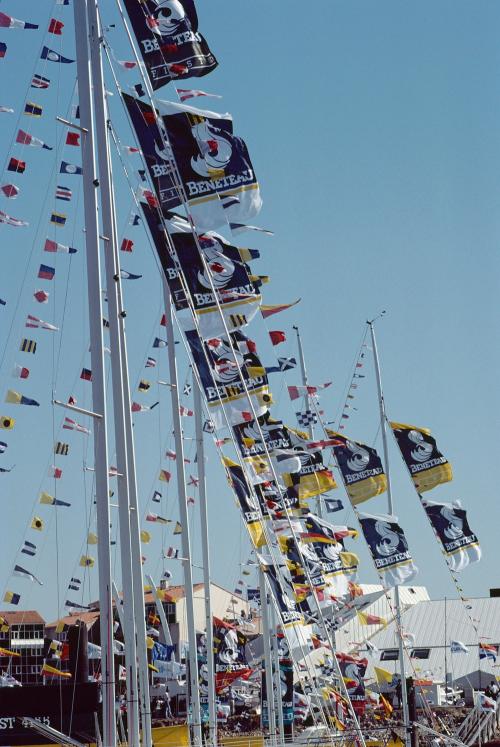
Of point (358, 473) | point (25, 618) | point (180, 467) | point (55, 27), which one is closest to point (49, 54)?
point (55, 27)

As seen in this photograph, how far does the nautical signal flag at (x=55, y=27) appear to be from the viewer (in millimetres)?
20969

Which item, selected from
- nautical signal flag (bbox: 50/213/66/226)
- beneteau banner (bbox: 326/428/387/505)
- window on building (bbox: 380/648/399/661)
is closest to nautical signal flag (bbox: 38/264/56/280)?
nautical signal flag (bbox: 50/213/66/226)

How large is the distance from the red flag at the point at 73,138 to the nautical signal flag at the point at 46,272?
239 centimetres

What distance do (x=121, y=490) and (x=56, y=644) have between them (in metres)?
17.6

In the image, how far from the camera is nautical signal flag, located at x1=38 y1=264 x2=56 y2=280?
22253 millimetres

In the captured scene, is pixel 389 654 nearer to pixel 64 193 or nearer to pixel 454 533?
pixel 454 533

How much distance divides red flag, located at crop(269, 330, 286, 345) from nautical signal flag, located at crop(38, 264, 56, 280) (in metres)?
10.2

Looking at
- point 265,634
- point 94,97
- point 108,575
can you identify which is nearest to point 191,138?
point 94,97

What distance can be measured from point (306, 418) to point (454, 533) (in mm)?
6986

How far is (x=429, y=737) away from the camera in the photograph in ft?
137

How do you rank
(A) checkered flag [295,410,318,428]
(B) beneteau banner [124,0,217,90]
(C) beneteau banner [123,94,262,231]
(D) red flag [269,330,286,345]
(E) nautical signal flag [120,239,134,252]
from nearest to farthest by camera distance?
(B) beneteau banner [124,0,217,90] < (C) beneteau banner [123,94,262,231] < (E) nautical signal flag [120,239,134,252] < (D) red flag [269,330,286,345] < (A) checkered flag [295,410,318,428]

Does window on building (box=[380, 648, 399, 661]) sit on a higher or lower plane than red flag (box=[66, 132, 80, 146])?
higher

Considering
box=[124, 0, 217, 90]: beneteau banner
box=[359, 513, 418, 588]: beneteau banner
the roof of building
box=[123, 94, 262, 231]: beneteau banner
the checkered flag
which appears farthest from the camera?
the roof of building

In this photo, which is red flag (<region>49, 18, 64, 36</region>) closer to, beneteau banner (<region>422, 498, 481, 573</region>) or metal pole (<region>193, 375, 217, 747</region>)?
metal pole (<region>193, 375, 217, 747</region>)
